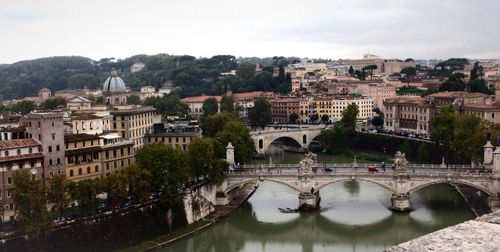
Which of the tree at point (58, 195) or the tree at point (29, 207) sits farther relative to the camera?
the tree at point (58, 195)

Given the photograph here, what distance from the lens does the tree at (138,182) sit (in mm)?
25609

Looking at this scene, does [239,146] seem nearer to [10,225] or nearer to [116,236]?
[116,236]

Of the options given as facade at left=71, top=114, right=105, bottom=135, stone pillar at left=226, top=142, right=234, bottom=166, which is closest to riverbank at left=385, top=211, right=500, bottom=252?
stone pillar at left=226, top=142, right=234, bottom=166

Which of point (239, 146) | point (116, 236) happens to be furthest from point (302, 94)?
point (116, 236)

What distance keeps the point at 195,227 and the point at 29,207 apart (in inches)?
301

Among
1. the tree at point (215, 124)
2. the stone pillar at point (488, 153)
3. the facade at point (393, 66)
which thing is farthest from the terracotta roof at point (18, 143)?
the facade at point (393, 66)

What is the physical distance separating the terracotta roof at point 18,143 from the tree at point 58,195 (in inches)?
94.8

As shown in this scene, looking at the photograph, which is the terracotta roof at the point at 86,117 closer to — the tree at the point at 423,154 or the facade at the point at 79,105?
the facade at the point at 79,105

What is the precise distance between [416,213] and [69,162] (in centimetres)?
1503

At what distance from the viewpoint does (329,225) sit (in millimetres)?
28781

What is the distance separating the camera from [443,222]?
1113 inches

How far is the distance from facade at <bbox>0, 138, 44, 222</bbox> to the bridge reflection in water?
5.76 metres

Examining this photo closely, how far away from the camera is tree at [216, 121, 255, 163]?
1426 inches

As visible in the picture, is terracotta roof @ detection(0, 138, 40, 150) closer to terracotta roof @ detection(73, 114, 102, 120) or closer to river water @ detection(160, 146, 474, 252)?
terracotta roof @ detection(73, 114, 102, 120)
